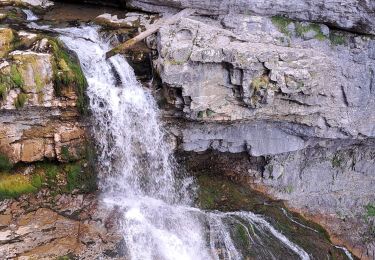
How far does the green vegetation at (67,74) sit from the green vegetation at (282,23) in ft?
17.7

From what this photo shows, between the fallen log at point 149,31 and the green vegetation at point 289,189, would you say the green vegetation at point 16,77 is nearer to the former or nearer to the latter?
the fallen log at point 149,31

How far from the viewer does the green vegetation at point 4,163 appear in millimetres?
9129

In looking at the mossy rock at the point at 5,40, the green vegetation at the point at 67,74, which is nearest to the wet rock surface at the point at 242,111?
the mossy rock at the point at 5,40

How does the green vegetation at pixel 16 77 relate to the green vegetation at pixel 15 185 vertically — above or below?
above

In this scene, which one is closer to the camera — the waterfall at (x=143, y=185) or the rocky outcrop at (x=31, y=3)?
the waterfall at (x=143, y=185)

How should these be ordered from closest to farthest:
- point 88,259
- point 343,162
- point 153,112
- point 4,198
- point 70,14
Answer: point 88,259 < point 4,198 < point 153,112 < point 70,14 < point 343,162

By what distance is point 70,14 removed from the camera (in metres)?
12.2

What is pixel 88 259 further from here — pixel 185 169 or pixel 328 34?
pixel 328 34

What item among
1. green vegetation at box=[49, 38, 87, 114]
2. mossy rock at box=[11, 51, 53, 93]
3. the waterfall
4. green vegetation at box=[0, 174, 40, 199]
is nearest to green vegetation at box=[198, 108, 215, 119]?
the waterfall

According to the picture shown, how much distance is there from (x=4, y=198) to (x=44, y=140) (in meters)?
1.62

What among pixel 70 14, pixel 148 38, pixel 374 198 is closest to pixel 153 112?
pixel 148 38

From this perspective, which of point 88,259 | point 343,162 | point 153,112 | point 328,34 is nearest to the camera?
point 88,259

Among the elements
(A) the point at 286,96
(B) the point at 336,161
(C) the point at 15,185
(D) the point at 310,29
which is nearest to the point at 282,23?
(D) the point at 310,29

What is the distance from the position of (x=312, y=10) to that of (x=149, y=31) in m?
4.49
